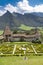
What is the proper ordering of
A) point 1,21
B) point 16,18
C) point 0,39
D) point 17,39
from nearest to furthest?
point 0,39
point 17,39
point 1,21
point 16,18

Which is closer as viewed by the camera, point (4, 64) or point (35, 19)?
point (4, 64)

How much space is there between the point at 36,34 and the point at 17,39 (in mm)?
5834

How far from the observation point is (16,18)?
4685 inches

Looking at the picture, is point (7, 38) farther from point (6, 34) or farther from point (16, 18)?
point (16, 18)

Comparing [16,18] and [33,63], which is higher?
[16,18]

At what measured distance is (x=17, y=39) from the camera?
58.8 meters

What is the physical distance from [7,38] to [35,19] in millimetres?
63315

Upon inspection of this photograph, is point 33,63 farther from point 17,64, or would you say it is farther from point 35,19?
point 35,19

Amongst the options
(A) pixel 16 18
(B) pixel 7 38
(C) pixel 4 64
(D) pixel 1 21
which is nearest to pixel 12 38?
(B) pixel 7 38

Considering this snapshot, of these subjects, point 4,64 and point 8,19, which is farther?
point 8,19

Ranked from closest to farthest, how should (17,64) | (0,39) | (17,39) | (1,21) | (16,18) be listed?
(17,64), (0,39), (17,39), (1,21), (16,18)

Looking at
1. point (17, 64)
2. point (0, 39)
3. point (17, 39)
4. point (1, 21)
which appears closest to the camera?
point (17, 64)

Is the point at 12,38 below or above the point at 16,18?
below

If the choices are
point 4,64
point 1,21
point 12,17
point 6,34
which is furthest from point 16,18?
point 4,64
